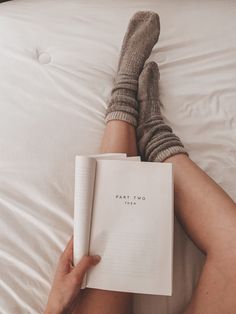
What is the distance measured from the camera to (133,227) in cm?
62

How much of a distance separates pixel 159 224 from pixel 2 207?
335mm

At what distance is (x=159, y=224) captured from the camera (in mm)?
625

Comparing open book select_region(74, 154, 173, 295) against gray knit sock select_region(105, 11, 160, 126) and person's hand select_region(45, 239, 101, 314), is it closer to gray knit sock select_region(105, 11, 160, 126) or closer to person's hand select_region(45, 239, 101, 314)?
person's hand select_region(45, 239, 101, 314)

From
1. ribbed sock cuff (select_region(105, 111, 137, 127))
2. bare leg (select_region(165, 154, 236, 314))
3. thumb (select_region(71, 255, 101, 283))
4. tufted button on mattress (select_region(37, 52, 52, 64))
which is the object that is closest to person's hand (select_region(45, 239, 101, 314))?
thumb (select_region(71, 255, 101, 283))

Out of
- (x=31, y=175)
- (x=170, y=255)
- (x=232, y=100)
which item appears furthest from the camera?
(x=232, y=100)

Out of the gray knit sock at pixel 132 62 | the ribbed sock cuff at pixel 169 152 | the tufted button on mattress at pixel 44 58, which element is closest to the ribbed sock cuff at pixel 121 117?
the gray knit sock at pixel 132 62

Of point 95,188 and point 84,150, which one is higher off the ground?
point 84,150

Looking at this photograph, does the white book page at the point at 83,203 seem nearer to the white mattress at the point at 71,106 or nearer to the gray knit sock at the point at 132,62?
the white mattress at the point at 71,106

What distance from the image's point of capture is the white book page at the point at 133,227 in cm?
59

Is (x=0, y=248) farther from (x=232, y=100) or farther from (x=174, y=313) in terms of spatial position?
(x=232, y=100)

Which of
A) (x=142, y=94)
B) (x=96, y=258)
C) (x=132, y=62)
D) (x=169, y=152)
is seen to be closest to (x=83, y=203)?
(x=96, y=258)

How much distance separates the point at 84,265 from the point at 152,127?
38 cm

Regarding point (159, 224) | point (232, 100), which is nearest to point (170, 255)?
point (159, 224)

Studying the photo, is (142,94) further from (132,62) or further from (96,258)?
(96,258)
